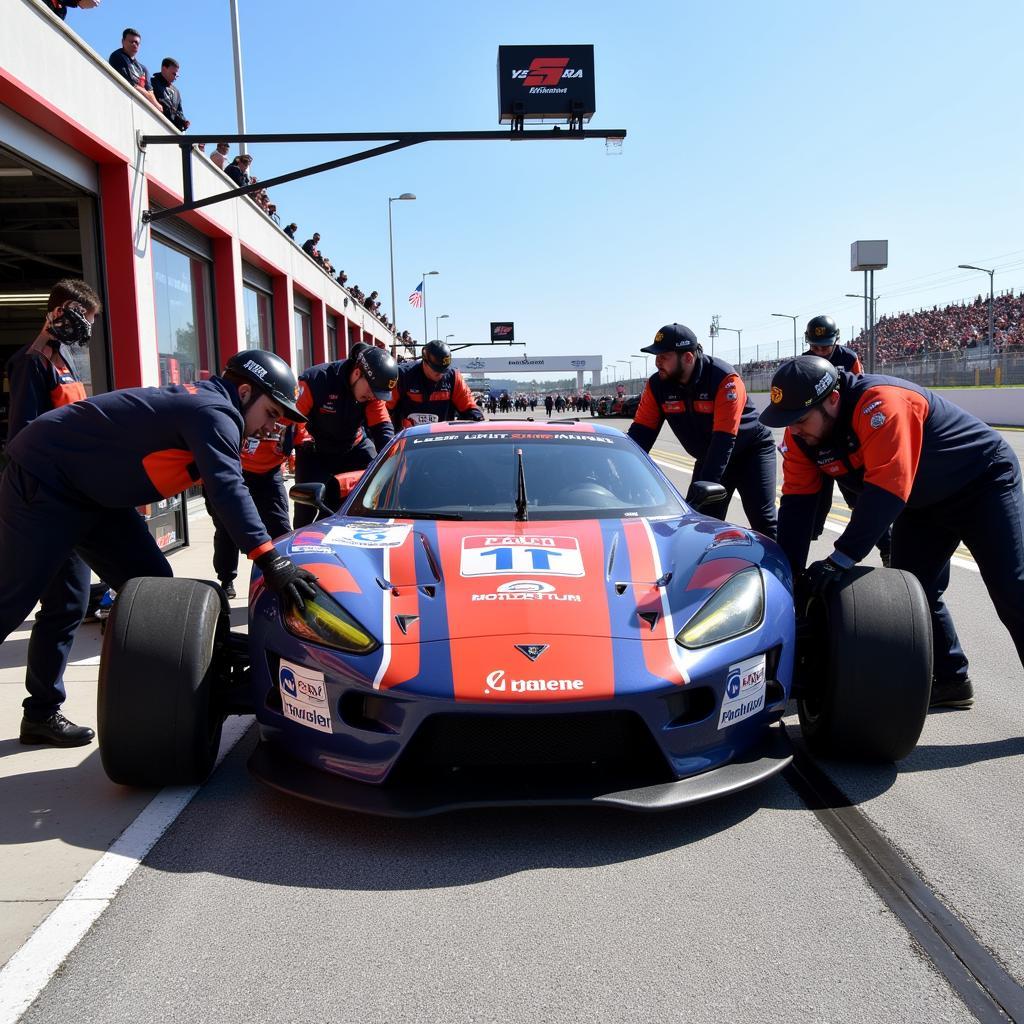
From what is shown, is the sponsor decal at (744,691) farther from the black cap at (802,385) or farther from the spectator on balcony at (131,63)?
the spectator on balcony at (131,63)

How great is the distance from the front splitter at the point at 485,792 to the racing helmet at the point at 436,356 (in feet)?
14.9

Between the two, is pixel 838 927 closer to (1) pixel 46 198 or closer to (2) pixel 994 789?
(2) pixel 994 789

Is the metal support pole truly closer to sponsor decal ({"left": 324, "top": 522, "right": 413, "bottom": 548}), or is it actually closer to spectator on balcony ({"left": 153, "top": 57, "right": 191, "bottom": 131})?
spectator on balcony ({"left": 153, "top": 57, "right": 191, "bottom": 131})

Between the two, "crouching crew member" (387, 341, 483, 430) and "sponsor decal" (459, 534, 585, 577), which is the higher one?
"crouching crew member" (387, 341, 483, 430)

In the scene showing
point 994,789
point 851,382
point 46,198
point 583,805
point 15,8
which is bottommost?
point 994,789

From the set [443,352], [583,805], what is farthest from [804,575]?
[443,352]

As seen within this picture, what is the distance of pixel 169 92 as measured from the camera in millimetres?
11000

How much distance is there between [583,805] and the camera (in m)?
2.69

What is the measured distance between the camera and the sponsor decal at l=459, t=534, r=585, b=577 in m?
3.31

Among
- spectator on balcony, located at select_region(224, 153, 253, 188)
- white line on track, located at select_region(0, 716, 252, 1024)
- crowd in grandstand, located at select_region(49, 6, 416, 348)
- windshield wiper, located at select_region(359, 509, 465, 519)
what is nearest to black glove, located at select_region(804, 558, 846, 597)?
windshield wiper, located at select_region(359, 509, 465, 519)

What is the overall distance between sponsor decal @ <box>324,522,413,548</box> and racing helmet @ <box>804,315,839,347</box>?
3787mm

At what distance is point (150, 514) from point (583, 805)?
255 inches

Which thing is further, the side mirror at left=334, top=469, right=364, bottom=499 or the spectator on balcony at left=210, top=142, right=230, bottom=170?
the spectator on balcony at left=210, top=142, right=230, bottom=170

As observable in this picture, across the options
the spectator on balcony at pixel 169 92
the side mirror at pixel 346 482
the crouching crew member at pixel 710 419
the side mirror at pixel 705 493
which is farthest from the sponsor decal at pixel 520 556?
the spectator on balcony at pixel 169 92
